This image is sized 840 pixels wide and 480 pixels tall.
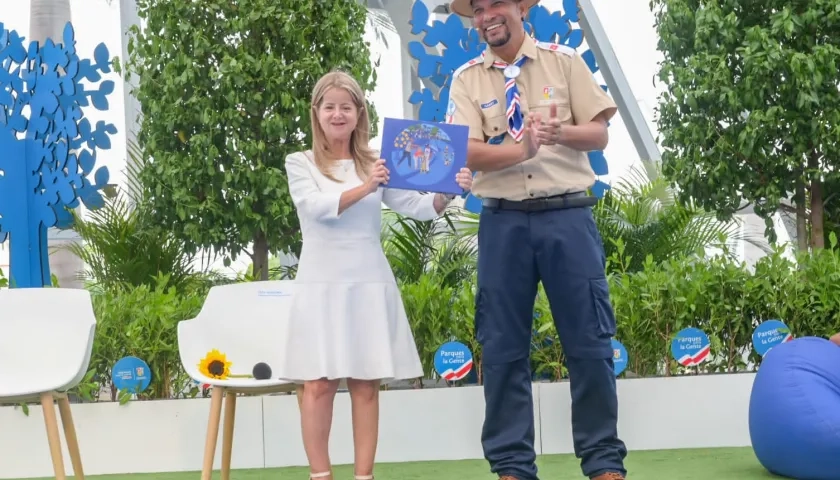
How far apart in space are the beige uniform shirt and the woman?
247 millimetres

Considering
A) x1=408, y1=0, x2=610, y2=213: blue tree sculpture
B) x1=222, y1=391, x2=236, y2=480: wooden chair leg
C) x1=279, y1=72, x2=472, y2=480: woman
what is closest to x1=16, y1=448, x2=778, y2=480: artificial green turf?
x1=222, y1=391, x2=236, y2=480: wooden chair leg

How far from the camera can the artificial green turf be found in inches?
150

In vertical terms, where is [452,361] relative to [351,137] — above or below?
→ below

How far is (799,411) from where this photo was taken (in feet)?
11.5

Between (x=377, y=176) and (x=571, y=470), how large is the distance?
1500 millimetres

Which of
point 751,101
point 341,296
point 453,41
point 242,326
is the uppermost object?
point 453,41

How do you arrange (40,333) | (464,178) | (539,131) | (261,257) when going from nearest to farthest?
(539,131), (464,178), (40,333), (261,257)

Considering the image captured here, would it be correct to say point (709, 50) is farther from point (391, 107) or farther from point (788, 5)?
point (391, 107)

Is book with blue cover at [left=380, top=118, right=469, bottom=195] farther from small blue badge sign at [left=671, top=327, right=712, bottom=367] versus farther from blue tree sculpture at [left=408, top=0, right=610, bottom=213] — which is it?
blue tree sculpture at [left=408, top=0, right=610, bottom=213]

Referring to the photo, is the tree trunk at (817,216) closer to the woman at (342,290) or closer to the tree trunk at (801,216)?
the tree trunk at (801,216)

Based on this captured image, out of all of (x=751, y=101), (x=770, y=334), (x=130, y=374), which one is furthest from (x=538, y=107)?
(x=130, y=374)

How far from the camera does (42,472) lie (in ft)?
14.3

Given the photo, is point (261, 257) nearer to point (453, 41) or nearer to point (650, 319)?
point (453, 41)

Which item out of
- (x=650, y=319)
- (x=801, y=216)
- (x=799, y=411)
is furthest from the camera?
(x=801, y=216)
